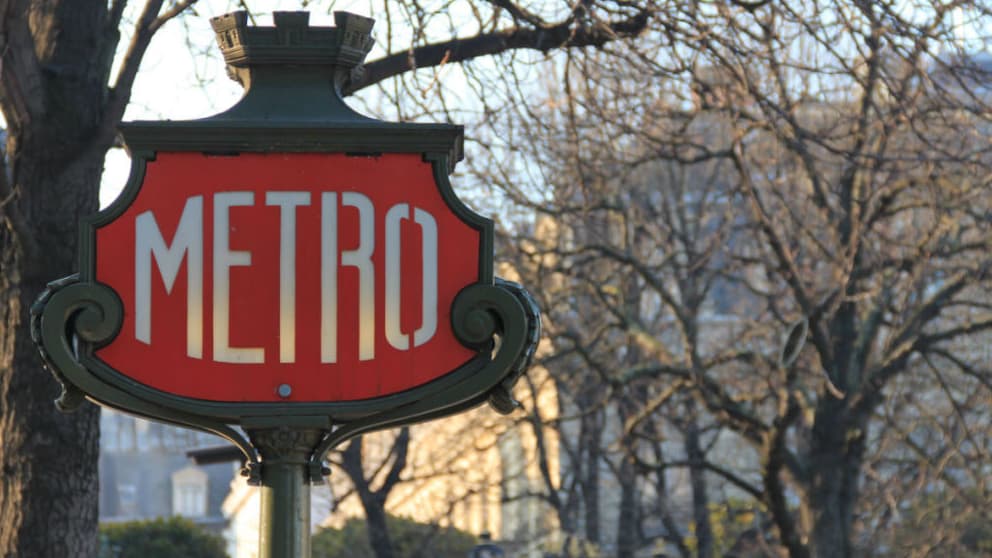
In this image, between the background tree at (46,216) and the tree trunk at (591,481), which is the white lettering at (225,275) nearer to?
the background tree at (46,216)

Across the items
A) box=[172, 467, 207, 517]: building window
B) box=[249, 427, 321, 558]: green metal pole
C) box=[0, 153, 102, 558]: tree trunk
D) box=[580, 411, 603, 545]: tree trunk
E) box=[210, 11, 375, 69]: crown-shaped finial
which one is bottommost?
box=[249, 427, 321, 558]: green metal pole

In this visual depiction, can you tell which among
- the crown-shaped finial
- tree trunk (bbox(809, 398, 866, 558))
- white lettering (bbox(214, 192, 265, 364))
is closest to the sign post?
white lettering (bbox(214, 192, 265, 364))

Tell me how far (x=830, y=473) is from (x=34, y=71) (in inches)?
446

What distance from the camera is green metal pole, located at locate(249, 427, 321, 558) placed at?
2.61m

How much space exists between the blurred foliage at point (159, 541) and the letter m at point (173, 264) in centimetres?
1723

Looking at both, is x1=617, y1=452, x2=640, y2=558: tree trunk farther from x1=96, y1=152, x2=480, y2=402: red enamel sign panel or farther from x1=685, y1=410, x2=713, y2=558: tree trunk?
x1=96, y1=152, x2=480, y2=402: red enamel sign panel

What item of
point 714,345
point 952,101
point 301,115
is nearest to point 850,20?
point 952,101

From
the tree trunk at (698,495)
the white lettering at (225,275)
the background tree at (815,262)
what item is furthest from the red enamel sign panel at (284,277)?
the tree trunk at (698,495)

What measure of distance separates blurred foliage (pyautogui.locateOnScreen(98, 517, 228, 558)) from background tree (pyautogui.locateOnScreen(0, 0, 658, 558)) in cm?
1300

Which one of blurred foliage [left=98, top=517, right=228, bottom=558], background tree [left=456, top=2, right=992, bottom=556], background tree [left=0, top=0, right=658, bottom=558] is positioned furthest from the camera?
blurred foliage [left=98, top=517, right=228, bottom=558]

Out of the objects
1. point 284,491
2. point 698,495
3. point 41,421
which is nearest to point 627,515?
point 698,495

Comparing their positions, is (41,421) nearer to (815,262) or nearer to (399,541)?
(815,262)

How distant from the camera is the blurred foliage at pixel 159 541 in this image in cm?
1933

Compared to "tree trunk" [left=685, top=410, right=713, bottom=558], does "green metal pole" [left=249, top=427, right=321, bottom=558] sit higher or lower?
lower
